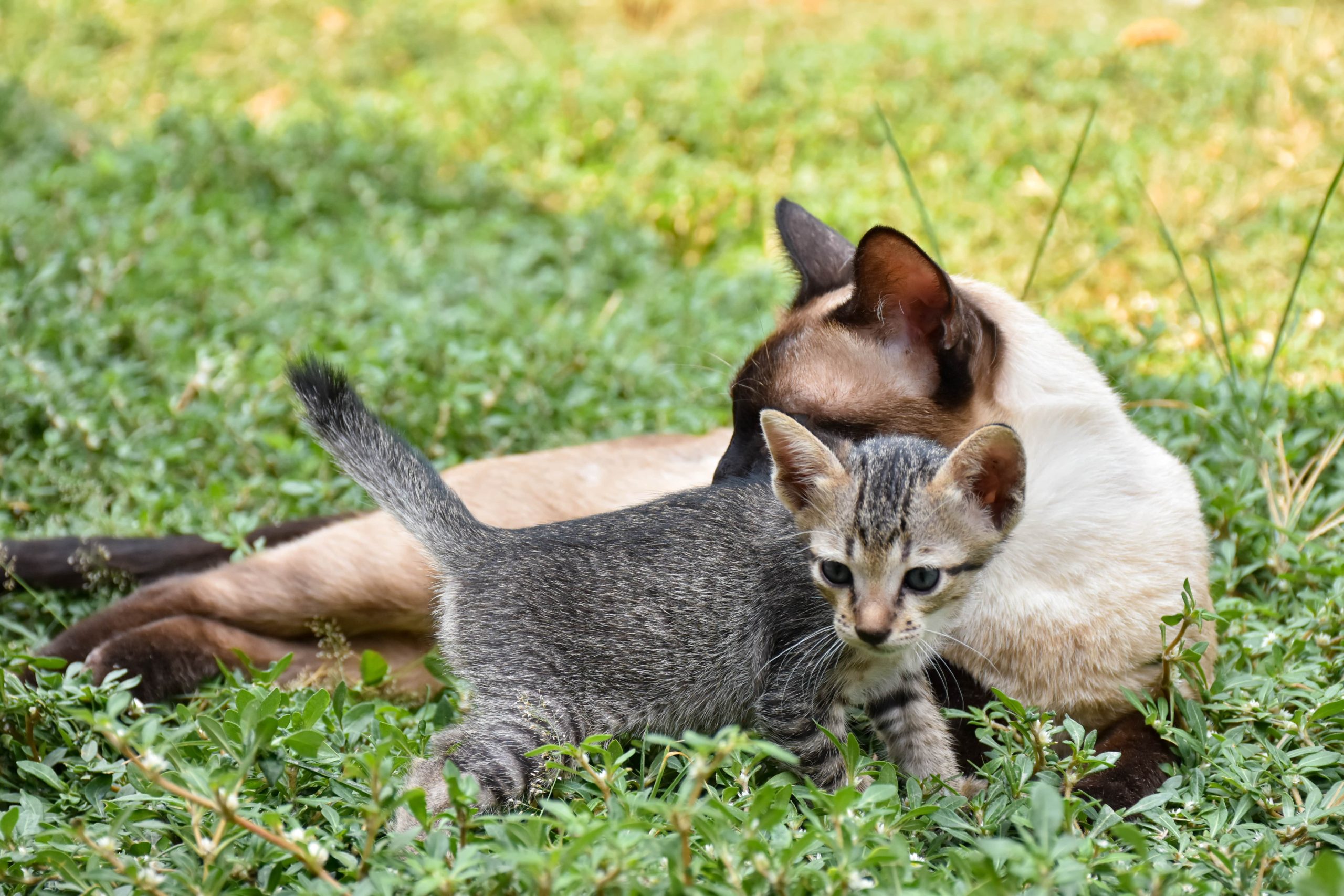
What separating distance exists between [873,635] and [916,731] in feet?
1.32

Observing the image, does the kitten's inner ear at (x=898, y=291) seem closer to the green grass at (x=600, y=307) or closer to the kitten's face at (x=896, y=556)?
the kitten's face at (x=896, y=556)

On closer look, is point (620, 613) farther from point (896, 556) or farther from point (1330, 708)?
point (1330, 708)

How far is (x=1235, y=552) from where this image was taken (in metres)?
3.51

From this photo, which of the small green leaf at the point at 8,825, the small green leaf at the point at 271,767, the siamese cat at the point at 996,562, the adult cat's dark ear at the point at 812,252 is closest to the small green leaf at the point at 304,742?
the small green leaf at the point at 271,767

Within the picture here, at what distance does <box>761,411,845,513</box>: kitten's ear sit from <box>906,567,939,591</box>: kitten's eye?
24 centimetres

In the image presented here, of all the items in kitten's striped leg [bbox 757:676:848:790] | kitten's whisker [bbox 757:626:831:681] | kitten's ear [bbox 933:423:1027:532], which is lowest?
kitten's striped leg [bbox 757:676:848:790]

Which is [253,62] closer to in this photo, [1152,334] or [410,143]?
[410,143]

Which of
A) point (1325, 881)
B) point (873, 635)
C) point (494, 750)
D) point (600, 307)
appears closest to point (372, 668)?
point (494, 750)

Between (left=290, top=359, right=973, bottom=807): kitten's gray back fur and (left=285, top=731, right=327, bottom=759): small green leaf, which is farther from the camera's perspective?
(left=290, top=359, right=973, bottom=807): kitten's gray back fur

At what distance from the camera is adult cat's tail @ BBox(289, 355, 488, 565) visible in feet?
9.39

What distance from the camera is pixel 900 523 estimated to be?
236 cm

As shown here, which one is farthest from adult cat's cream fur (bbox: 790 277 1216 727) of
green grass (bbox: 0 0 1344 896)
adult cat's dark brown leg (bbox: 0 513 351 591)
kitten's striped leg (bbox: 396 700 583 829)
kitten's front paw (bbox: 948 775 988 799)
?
adult cat's dark brown leg (bbox: 0 513 351 591)

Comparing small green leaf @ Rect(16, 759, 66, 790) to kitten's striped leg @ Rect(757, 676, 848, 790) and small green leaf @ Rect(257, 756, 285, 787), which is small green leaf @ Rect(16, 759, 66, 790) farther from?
kitten's striped leg @ Rect(757, 676, 848, 790)

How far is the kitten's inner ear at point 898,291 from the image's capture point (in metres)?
2.83
